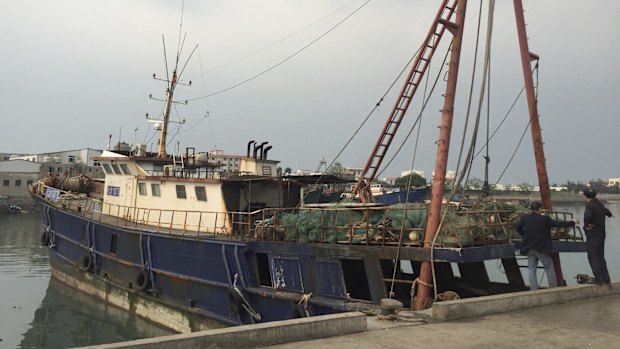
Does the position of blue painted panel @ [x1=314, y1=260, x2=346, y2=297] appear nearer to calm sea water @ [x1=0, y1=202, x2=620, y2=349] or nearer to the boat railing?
the boat railing

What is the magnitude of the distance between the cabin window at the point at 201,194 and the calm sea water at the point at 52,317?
12.8ft

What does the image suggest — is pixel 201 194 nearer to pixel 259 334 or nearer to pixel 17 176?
pixel 259 334

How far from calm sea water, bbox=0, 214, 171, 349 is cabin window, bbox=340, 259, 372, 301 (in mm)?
5787

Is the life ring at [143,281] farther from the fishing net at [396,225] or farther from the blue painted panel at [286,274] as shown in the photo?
the fishing net at [396,225]

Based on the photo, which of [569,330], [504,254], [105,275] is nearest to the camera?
[569,330]

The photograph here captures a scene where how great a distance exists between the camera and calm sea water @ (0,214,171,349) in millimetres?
13289

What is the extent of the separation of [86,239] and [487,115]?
45.8 ft

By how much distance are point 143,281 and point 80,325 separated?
2867 mm

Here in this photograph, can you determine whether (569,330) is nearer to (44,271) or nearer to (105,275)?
(105,275)

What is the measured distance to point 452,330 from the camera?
5.53 metres

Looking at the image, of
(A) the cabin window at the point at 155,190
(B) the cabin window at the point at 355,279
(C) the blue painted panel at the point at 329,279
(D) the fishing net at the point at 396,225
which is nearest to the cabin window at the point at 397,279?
(B) the cabin window at the point at 355,279

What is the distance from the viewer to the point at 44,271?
2308cm

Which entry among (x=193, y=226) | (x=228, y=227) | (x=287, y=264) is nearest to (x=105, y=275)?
(x=193, y=226)

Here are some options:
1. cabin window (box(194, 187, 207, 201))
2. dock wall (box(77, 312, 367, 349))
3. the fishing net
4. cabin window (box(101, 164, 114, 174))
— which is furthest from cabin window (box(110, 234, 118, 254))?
dock wall (box(77, 312, 367, 349))
